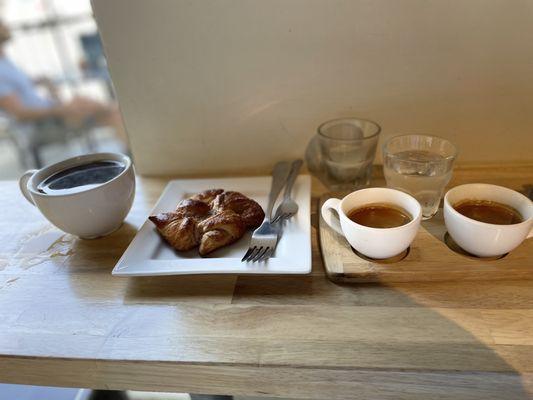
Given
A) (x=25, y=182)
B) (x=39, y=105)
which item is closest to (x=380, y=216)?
(x=25, y=182)

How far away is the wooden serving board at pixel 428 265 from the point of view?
557 mm

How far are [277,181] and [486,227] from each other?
15.1 inches

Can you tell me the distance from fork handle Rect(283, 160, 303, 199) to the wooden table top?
19 centimetres

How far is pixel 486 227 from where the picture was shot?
1.74 ft

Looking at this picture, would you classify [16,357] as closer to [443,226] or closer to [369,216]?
[369,216]

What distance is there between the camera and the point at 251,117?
2.72 ft

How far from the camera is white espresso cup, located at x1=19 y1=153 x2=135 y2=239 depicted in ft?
2.07

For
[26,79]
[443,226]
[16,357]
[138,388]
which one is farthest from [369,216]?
[26,79]

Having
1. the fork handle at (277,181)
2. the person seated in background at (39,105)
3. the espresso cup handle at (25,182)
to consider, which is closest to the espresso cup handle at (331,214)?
the fork handle at (277,181)

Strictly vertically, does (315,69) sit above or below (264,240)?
above

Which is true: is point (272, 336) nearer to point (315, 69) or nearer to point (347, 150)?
point (347, 150)

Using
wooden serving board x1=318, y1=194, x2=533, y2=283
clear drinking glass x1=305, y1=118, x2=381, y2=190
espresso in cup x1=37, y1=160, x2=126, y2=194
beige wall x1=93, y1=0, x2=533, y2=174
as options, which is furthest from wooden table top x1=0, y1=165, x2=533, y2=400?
beige wall x1=93, y1=0, x2=533, y2=174

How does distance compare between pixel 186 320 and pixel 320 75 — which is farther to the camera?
pixel 320 75

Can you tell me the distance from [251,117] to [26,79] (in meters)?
1.89
